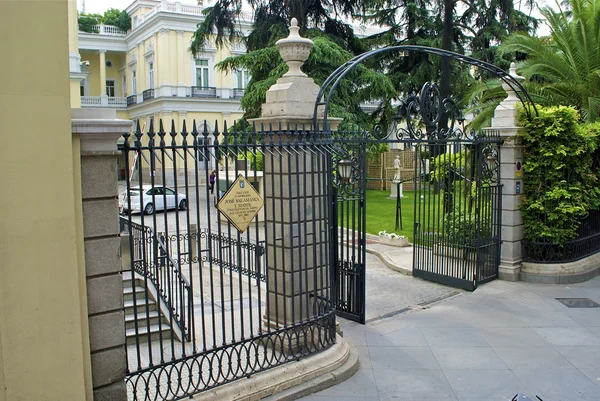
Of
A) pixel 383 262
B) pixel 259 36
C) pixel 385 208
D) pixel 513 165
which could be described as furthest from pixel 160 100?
pixel 513 165

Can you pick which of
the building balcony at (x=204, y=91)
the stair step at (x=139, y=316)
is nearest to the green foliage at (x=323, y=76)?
the stair step at (x=139, y=316)

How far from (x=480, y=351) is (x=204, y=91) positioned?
103 ft

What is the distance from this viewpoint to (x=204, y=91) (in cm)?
3553

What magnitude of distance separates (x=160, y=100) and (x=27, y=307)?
32.0 metres

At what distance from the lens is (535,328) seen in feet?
25.0

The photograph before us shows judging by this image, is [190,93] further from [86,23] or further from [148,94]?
[86,23]

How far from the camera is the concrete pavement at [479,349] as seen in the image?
18.7 feet

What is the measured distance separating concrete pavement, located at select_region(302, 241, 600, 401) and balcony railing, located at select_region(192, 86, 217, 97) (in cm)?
2830

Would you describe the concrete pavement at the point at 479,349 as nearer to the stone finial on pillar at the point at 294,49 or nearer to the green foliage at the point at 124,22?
the stone finial on pillar at the point at 294,49

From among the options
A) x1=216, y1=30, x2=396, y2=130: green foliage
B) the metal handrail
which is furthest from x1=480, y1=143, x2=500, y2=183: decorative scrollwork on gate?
x1=216, y1=30, x2=396, y2=130: green foliage

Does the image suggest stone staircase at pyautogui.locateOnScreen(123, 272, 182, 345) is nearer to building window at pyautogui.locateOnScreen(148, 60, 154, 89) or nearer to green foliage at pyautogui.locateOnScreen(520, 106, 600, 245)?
green foliage at pyautogui.locateOnScreen(520, 106, 600, 245)

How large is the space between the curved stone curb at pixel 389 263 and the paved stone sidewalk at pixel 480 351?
1794 mm

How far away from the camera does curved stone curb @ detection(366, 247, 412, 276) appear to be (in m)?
10.9

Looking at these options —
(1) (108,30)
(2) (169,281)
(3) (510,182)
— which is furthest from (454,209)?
(1) (108,30)
